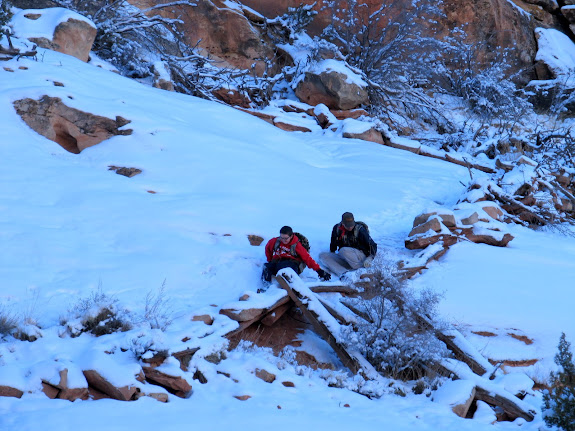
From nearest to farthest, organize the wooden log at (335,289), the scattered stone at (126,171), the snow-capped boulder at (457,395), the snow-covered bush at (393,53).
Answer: the snow-capped boulder at (457,395) < the wooden log at (335,289) < the scattered stone at (126,171) < the snow-covered bush at (393,53)

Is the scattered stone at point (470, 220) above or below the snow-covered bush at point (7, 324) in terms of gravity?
below

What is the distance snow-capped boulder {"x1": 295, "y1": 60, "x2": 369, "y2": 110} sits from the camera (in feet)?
A: 64.8

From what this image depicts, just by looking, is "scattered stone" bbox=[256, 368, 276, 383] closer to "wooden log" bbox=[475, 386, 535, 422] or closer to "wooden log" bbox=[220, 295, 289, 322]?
"wooden log" bbox=[220, 295, 289, 322]

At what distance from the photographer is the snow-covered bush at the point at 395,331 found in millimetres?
6215

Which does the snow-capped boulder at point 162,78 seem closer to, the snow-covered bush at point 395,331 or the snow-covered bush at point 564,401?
the snow-covered bush at point 395,331

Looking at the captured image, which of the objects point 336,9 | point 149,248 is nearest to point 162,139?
point 149,248

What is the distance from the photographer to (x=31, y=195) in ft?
29.7

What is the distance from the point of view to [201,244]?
27.8ft

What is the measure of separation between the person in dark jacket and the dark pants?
827mm

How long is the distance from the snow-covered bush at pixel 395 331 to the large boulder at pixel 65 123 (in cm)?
669

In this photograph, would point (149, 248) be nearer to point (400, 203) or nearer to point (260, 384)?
point (260, 384)

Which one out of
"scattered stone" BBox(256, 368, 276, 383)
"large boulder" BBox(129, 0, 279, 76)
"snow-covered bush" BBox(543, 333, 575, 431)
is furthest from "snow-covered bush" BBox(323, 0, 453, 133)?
"snow-covered bush" BBox(543, 333, 575, 431)

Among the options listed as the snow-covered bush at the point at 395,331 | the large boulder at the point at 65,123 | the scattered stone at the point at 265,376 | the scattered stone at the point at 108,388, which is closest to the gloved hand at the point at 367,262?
the snow-covered bush at the point at 395,331

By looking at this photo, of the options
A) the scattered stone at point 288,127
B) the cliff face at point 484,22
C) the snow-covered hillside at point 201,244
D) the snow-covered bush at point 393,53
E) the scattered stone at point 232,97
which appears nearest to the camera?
the snow-covered hillside at point 201,244
